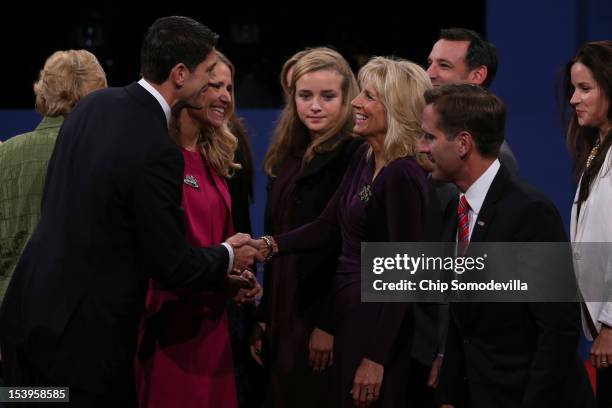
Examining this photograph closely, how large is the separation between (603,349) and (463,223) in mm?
716

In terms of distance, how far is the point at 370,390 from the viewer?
2.97 metres

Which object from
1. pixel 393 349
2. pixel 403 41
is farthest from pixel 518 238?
pixel 403 41

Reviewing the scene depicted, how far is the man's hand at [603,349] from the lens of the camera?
287 centimetres

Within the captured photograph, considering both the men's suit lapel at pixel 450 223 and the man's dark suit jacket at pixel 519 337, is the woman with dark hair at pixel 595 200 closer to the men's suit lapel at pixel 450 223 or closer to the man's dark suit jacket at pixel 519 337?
the men's suit lapel at pixel 450 223

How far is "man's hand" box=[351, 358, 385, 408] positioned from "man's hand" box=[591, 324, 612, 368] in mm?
681

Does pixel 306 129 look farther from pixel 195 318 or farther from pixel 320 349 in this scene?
pixel 195 318

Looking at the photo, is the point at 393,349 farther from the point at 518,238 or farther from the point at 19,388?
the point at 19,388

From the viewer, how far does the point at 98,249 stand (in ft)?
8.09

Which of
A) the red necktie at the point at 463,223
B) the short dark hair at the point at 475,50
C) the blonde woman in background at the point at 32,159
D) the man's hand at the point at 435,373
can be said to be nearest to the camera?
the red necktie at the point at 463,223

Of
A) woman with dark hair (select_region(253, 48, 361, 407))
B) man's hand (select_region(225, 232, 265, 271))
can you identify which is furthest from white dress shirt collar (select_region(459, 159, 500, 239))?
woman with dark hair (select_region(253, 48, 361, 407))

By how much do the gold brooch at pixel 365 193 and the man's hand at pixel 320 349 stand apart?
0.58m

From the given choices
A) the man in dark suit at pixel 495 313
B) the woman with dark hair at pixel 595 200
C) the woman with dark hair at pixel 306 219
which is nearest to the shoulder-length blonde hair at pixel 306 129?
the woman with dark hair at pixel 306 219

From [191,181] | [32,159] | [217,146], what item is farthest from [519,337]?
[32,159]

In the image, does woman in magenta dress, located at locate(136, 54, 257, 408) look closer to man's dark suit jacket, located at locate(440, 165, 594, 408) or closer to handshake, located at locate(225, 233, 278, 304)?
handshake, located at locate(225, 233, 278, 304)
